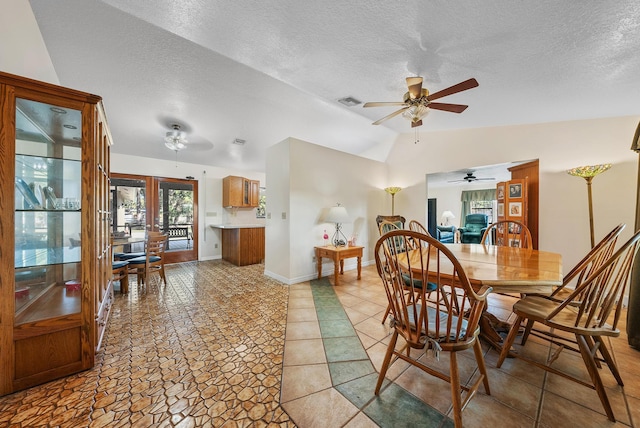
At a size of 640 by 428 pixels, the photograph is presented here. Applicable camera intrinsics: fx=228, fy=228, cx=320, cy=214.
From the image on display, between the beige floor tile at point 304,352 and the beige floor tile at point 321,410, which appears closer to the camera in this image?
the beige floor tile at point 321,410

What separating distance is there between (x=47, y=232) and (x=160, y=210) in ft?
12.0

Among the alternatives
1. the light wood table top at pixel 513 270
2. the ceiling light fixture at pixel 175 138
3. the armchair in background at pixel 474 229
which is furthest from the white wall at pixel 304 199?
the armchair in background at pixel 474 229

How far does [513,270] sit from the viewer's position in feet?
4.99

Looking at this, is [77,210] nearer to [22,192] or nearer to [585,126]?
[22,192]

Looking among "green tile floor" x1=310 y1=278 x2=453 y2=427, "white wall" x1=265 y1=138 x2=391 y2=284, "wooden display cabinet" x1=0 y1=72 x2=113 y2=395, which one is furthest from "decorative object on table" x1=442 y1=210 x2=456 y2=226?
"wooden display cabinet" x1=0 y1=72 x2=113 y2=395

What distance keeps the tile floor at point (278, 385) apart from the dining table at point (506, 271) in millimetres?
550

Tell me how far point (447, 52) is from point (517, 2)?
51cm

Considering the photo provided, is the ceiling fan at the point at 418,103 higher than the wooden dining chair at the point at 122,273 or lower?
higher

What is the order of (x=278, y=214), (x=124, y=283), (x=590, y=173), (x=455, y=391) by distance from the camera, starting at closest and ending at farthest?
(x=455, y=391)
(x=590, y=173)
(x=124, y=283)
(x=278, y=214)

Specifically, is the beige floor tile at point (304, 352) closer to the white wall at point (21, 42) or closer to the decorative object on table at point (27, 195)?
the decorative object on table at point (27, 195)

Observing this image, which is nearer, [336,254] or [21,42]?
[21,42]

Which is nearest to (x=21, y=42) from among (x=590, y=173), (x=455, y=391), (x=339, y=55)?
(x=339, y=55)

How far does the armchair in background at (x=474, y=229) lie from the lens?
255 inches

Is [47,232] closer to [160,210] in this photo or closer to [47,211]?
[47,211]
